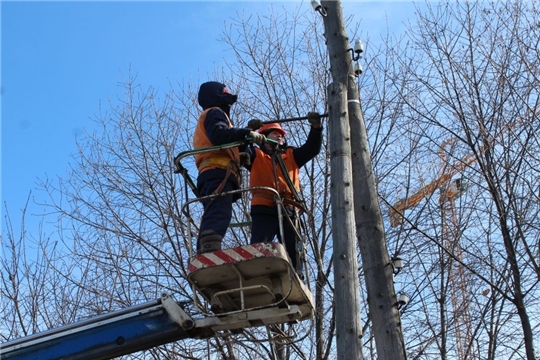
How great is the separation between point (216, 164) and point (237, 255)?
89 centimetres

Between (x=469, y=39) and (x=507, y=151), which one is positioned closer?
(x=507, y=151)

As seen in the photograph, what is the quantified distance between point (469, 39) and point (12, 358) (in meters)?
7.12

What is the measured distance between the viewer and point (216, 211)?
496 centimetres

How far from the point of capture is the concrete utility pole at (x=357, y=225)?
4625mm

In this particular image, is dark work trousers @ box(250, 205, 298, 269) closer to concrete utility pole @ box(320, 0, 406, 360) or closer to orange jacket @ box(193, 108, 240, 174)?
orange jacket @ box(193, 108, 240, 174)

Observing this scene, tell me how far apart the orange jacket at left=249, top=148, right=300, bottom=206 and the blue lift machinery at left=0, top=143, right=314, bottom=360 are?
72 cm

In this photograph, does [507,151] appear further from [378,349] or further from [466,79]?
[378,349]

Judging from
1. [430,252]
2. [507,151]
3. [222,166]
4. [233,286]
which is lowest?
[233,286]

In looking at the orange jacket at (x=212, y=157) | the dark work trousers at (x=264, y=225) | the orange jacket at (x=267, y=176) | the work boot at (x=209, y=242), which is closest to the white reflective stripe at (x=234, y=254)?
the work boot at (x=209, y=242)

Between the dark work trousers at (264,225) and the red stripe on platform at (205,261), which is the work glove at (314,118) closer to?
the dark work trousers at (264,225)

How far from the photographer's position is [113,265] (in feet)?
33.0

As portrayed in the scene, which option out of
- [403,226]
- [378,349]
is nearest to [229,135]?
[378,349]

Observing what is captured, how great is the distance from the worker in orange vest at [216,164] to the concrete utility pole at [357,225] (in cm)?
79

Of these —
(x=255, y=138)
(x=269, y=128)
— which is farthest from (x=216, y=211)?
(x=269, y=128)
